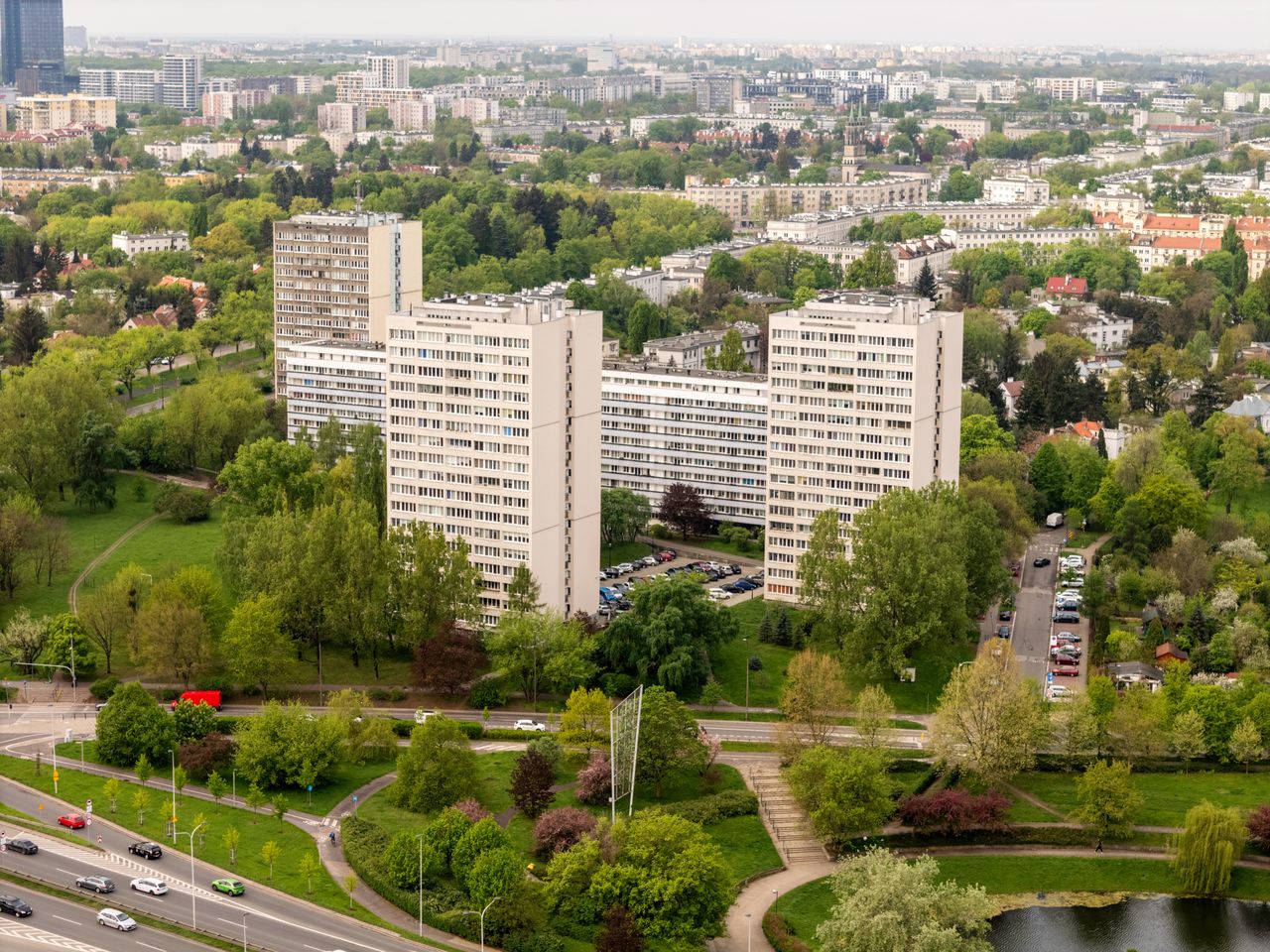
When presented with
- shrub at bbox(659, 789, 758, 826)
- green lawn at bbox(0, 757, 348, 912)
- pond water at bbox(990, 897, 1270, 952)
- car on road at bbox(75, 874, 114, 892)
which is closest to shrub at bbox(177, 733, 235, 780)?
green lawn at bbox(0, 757, 348, 912)

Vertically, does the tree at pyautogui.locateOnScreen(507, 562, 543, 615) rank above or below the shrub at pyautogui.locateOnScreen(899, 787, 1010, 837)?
above

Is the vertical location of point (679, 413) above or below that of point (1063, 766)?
above

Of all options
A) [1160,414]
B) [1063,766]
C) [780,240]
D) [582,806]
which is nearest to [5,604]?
[582,806]

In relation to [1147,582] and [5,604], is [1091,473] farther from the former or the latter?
[5,604]

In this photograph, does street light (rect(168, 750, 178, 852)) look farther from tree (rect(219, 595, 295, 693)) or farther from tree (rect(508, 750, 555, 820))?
tree (rect(508, 750, 555, 820))

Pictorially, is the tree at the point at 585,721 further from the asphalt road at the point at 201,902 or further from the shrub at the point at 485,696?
the asphalt road at the point at 201,902

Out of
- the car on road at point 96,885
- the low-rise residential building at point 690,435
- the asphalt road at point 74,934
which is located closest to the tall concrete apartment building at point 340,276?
the low-rise residential building at point 690,435
